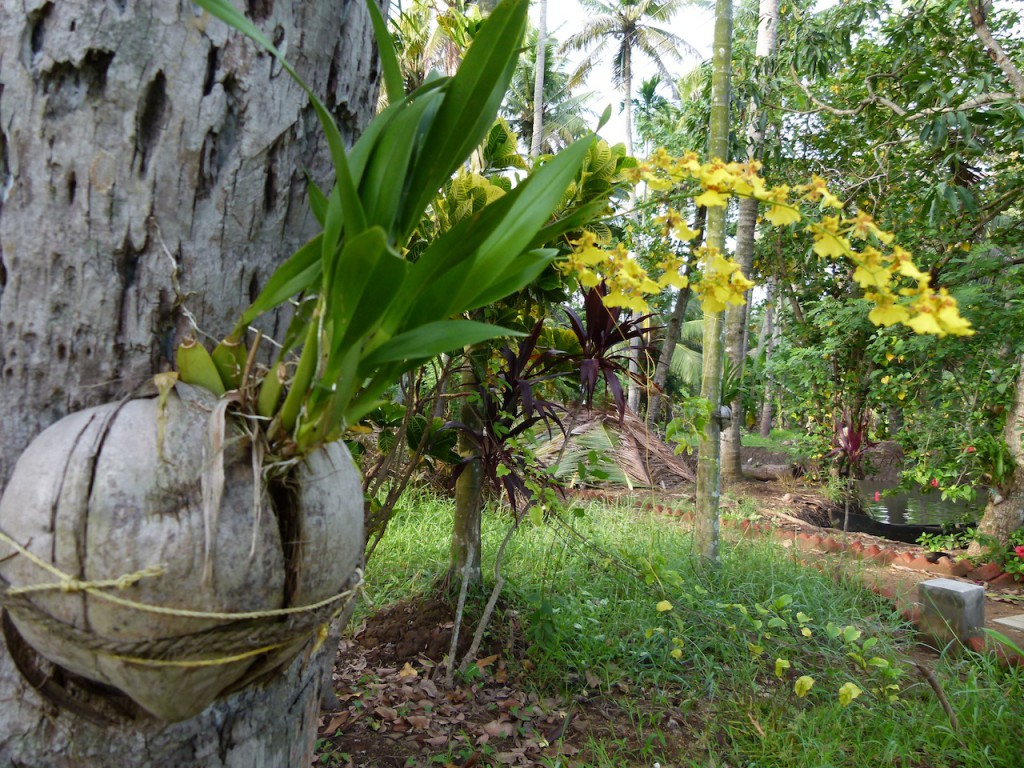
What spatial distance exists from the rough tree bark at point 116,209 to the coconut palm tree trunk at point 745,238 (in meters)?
4.80

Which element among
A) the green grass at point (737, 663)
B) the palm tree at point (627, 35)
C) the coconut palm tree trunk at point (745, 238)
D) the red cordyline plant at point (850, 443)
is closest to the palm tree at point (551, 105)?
the palm tree at point (627, 35)

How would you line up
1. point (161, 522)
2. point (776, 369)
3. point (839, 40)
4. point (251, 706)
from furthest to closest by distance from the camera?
point (776, 369) → point (839, 40) → point (251, 706) → point (161, 522)

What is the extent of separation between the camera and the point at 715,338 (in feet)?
11.5

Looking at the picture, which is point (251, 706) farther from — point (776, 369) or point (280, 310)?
point (776, 369)

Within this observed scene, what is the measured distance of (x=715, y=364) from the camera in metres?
3.56

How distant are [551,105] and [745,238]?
1857 cm

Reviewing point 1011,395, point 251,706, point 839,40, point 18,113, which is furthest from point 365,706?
point 839,40

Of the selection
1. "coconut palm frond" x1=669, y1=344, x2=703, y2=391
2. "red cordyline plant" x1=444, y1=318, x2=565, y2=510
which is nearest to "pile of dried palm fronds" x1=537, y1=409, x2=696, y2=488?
"red cordyline plant" x1=444, y1=318, x2=565, y2=510

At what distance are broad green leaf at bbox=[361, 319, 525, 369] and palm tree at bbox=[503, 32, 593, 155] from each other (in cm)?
1951

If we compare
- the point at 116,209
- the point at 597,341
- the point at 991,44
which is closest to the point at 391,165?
the point at 116,209

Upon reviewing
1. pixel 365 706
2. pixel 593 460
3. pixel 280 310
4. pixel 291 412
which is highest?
pixel 280 310

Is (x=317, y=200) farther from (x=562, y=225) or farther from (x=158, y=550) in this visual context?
(x=158, y=550)

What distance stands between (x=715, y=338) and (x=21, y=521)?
10.6 feet

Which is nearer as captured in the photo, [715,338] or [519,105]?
[715,338]
